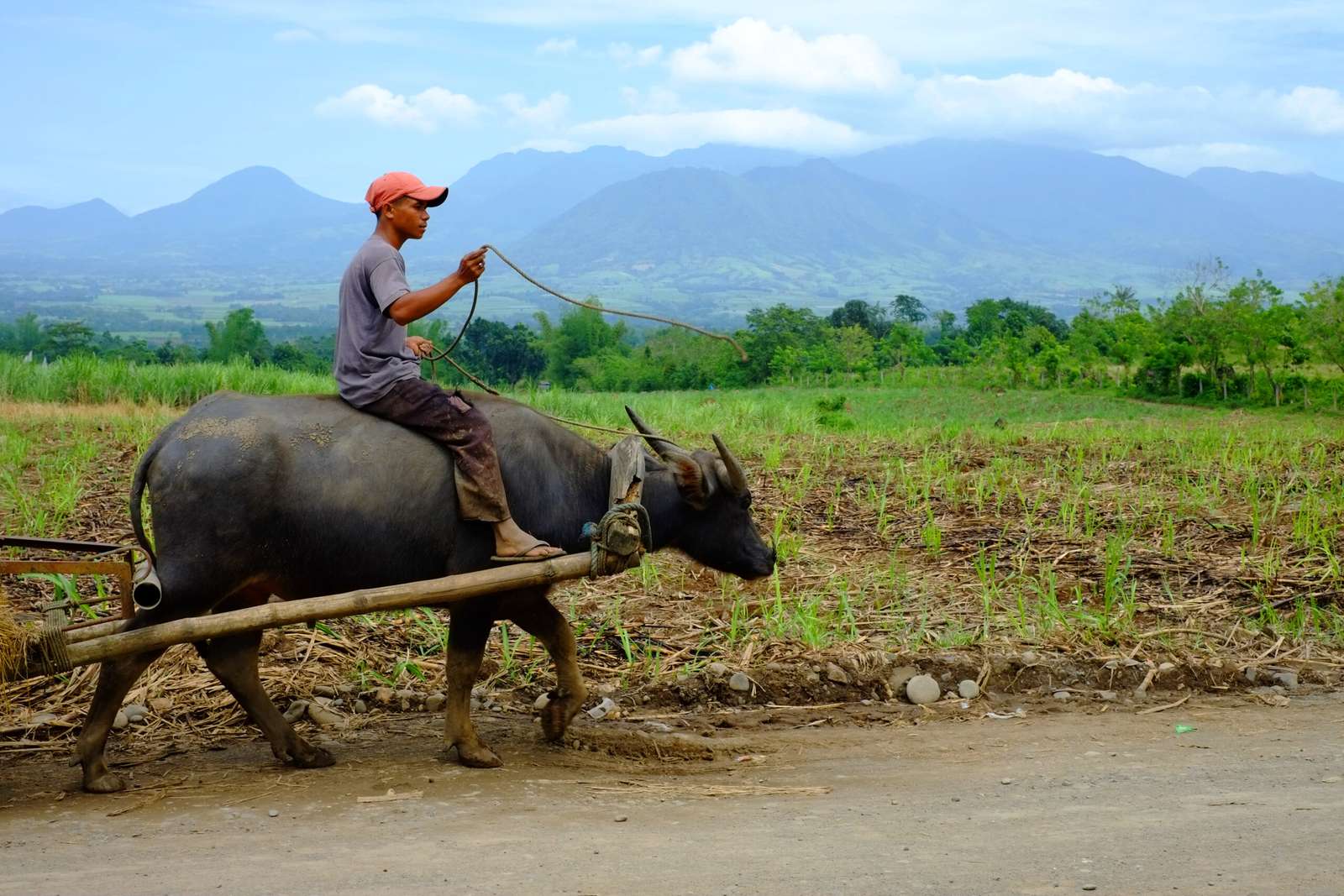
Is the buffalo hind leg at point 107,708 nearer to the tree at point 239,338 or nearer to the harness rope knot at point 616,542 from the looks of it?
the harness rope knot at point 616,542

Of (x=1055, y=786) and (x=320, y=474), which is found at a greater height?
(x=320, y=474)

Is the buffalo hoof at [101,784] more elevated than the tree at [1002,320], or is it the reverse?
the tree at [1002,320]

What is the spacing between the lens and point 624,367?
3350cm

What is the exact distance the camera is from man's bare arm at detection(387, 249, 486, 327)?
12.6 ft

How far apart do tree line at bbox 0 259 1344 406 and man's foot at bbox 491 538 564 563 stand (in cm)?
922

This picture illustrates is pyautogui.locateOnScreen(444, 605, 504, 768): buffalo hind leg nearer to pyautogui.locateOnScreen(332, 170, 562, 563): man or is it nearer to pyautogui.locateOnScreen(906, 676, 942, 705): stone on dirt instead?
pyautogui.locateOnScreen(332, 170, 562, 563): man

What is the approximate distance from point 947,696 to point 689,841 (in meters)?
1.97

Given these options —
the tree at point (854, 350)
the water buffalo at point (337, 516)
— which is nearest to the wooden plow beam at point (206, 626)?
the water buffalo at point (337, 516)

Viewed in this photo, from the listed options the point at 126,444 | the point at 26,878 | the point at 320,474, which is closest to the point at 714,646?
the point at 320,474

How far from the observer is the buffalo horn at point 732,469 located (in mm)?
4383

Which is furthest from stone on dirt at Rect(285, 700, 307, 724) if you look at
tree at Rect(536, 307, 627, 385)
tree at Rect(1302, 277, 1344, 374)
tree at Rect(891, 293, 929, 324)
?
tree at Rect(891, 293, 929, 324)

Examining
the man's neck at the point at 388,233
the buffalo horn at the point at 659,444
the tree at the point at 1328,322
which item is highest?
the man's neck at the point at 388,233

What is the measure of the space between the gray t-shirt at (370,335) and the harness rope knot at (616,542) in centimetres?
80

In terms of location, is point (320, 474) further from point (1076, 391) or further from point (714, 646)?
point (1076, 391)
